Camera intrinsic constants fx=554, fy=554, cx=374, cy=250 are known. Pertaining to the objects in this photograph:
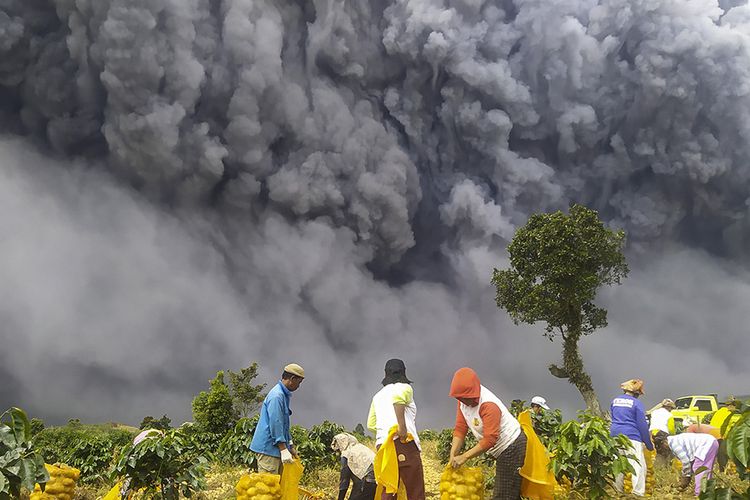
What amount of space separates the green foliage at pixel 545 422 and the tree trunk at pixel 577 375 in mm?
11418

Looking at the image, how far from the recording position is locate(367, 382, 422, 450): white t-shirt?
5698mm

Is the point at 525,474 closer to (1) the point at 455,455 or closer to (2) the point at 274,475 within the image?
(1) the point at 455,455

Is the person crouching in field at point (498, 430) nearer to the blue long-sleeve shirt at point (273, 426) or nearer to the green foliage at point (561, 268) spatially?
the blue long-sleeve shirt at point (273, 426)

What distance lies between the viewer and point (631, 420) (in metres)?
7.81

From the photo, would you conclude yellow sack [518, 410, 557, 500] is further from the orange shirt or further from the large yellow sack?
the large yellow sack

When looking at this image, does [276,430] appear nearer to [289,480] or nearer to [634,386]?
[289,480]

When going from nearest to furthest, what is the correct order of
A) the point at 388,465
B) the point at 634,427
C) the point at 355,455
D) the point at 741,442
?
the point at 741,442, the point at 388,465, the point at 355,455, the point at 634,427

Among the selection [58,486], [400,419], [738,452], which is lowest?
[58,486]

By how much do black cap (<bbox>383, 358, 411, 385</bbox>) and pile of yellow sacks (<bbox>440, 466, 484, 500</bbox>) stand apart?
40.5 inches

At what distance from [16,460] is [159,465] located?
2.75 meters

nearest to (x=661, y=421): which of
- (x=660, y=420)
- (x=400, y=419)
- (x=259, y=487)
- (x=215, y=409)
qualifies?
(x=660, y=420)

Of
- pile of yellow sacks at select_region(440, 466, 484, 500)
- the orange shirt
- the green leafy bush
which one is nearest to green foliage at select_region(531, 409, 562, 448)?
pile of yellow sacks at select_region(440, 466, 484, 500)

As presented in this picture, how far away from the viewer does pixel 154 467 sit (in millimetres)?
6680

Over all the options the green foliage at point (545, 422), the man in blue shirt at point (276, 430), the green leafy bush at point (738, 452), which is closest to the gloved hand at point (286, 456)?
the man in blue shirt at point (276, 430)
